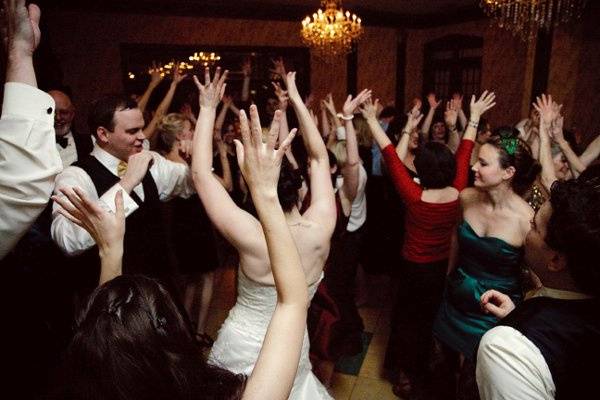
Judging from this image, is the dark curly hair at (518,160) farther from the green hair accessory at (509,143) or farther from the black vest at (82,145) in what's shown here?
the black vest at (82,145)

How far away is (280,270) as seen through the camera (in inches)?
33.9

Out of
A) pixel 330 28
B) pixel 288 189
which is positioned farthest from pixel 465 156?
pixel 330 28

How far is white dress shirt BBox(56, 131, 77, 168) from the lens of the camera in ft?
9.20

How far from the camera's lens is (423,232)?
7.67ft

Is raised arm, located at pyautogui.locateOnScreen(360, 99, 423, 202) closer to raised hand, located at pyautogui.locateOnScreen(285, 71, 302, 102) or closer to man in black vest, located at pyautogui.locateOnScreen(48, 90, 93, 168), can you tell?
raised hand, located at pyautogui.locateOnScreen(285, 71, 302, 102)

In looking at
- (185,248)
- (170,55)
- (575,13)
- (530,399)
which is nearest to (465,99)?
(575,13)

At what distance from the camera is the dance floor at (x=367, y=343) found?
2.50 meters

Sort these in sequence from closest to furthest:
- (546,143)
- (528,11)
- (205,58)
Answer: (546,143)
(528,11)
(205,58)

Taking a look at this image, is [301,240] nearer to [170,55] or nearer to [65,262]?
[65,262]

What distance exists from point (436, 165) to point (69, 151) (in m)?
2.35

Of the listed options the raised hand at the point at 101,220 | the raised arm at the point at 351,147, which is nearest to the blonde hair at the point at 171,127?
the raised arm at the point at 351,147

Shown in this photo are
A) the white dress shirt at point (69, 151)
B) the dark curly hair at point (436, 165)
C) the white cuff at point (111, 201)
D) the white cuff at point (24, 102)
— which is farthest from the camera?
the white dress shirt at point (69, 151)

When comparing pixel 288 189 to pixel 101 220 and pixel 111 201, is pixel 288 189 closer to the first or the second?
pixel 111 201

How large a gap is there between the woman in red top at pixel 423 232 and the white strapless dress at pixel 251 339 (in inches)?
33.7
